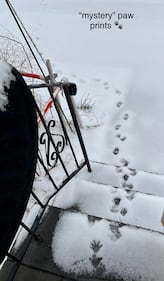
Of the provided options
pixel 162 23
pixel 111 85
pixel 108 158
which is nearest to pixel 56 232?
pixel 108 158

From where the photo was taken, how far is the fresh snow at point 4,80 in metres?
1.24

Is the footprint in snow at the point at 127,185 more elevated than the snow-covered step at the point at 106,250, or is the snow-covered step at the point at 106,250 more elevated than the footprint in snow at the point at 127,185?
the footprint in snow at the point at 127,185

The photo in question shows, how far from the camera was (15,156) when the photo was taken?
120 cm

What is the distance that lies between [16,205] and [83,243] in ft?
2.25

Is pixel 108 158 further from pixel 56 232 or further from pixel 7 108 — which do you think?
pixel 7 108

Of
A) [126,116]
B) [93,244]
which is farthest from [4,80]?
[126,116]

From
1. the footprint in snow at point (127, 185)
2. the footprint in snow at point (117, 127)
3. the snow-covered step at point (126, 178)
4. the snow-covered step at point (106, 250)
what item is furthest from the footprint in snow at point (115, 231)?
the footprint in snow at point (117, 127)

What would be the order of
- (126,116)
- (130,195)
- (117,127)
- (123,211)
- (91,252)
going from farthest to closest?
(126,116), (117,127), (130,195), (123,211), (91,252)

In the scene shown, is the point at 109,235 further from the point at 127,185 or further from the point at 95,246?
the point at 127,185

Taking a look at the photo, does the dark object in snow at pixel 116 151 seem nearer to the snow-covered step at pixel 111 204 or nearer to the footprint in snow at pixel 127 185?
the footprint in snow at pixel 127 185

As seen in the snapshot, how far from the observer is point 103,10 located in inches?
185

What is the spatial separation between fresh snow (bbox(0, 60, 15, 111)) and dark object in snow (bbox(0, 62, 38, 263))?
0.01 m

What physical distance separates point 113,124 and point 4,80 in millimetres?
2163

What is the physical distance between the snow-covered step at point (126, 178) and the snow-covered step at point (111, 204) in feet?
1.00
